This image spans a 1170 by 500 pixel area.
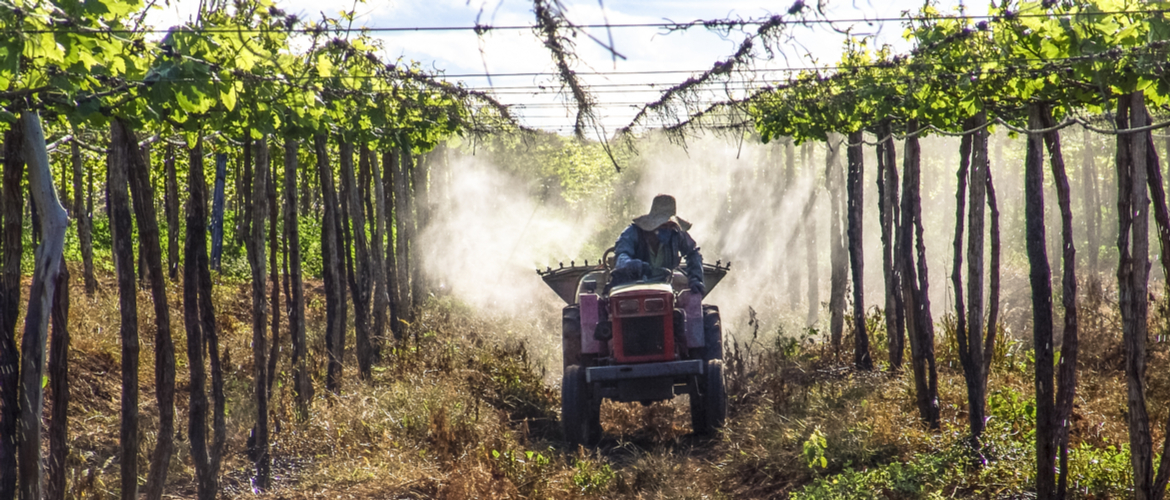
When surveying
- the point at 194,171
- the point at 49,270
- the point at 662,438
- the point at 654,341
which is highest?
the point at 194,171

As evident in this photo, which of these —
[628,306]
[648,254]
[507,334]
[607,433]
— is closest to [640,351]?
[628,306]

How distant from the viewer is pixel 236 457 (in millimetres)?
7973

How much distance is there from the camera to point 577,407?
8.62m

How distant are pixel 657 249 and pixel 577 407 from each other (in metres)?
2.22

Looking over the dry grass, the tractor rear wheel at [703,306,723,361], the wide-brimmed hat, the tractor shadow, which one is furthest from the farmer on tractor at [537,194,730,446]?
the wide-brimmed hat

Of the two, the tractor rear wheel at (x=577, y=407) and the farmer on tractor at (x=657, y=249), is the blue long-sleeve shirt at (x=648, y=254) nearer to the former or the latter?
the farmer on tractor at (x=657, y=249)

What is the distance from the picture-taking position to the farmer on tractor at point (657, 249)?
30.4 ft

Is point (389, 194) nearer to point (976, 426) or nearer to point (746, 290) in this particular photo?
point (976, 426)

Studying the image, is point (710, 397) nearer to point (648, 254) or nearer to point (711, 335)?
point (711, 335)

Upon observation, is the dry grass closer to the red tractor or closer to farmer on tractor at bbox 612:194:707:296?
the red tractor

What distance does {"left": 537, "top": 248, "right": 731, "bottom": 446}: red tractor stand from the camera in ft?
28.2

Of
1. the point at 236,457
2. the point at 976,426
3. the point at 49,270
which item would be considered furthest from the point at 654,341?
the point at 49,270

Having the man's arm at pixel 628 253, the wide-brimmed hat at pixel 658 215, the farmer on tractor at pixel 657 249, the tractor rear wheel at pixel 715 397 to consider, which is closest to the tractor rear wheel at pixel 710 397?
the tractor rear wheel at pixel 715 397

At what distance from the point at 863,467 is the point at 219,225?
17.2 m
